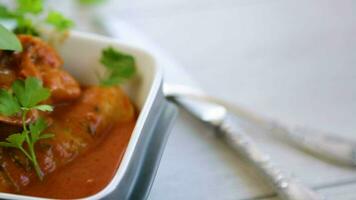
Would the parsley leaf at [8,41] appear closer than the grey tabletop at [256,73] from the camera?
Yes

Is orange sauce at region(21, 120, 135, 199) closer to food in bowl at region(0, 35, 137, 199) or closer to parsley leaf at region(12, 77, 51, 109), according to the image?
food in bowl at region(0, 35, 137, 199)

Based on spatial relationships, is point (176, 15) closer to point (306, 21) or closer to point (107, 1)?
point (107, 1)

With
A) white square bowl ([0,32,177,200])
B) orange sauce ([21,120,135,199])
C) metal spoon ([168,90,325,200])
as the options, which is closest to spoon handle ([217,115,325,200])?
metal spoon ([168,90,325,200])

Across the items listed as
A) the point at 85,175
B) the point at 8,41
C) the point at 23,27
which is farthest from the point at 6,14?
the point at 85,175

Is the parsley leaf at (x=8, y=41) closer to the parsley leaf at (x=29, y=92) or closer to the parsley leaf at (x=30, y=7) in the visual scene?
the parsley leaf at (x=29, y=92)

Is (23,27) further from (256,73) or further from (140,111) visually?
(256,73)

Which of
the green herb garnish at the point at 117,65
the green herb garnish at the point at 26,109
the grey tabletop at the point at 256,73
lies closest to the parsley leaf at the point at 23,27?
the green herb garnish at the point at 117,65

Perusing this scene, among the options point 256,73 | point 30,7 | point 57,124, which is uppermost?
point 30,7
